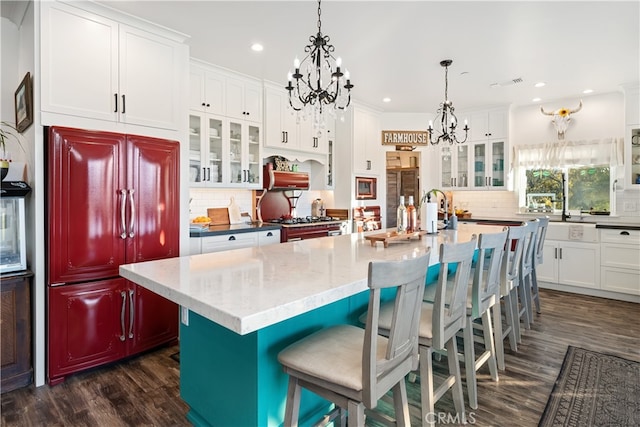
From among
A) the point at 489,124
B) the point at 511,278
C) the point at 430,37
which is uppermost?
the point at 430,37

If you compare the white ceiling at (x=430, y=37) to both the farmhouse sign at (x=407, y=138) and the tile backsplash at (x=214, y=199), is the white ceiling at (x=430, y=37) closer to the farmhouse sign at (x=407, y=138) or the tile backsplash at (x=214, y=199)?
the farmhouse sign at (x=407, y=138)

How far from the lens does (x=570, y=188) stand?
215 inches

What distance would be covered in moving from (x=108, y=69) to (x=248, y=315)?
8.85 feet

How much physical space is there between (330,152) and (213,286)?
446 centimetres

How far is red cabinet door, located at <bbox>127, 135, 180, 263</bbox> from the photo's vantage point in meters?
2.85

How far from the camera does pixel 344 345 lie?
1.51m

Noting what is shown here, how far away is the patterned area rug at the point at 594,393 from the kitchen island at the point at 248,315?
1.26 meters

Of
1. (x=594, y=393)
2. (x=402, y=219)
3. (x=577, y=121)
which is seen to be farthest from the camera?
(x=577, y=121)

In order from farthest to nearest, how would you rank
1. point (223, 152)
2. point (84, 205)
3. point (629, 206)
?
point (629, 206) → point (223, 152) → point (84, 205)

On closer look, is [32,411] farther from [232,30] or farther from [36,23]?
[232,30]

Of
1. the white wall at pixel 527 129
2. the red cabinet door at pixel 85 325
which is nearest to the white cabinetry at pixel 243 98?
the red cabinet door at pixel 85 325

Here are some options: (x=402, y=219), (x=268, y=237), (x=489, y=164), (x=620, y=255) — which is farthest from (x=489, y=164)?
(x=268, y=237)

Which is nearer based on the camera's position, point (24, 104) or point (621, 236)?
point (24, 104)

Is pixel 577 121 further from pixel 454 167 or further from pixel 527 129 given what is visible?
pixel 454 167
